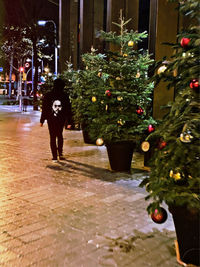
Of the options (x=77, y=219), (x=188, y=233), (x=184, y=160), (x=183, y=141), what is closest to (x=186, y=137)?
(x=183, y=141)

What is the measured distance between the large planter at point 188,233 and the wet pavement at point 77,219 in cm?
20

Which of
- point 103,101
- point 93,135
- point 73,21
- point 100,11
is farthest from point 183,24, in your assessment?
point 73,21

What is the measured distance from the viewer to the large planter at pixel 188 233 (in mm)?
3941

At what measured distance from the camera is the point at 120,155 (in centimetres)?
851

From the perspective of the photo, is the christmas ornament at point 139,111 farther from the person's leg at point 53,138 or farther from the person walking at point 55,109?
the person's leg at point 53,138

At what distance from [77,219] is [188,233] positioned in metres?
1.99

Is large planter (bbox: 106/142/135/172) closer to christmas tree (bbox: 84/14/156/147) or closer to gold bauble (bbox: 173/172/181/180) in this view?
christmas tree (bbox: 84/14/156/147)

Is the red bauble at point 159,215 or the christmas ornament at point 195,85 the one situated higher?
the christmas ornament at point 195,85

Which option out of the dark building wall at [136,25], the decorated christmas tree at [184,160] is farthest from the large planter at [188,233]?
the dark building wall at [136,25]

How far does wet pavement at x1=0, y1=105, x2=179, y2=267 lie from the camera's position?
4.37 metres

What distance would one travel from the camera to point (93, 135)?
29.5ft

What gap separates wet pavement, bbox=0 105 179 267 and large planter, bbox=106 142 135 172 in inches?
8.2

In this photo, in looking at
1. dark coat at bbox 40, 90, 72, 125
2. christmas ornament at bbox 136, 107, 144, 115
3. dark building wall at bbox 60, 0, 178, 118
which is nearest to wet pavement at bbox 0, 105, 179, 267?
dark coat at bbox 40, 90, 72, 125

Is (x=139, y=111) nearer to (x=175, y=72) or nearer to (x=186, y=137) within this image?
(x=175, y=72)
